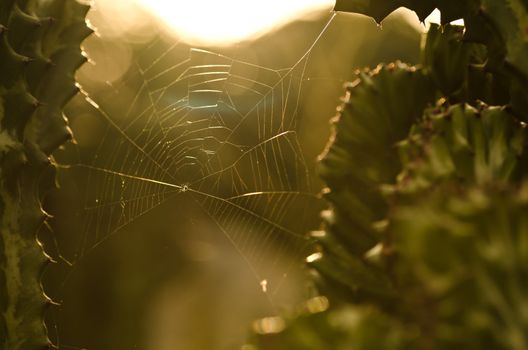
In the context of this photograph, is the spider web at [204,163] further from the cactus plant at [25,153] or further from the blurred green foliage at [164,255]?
the blurred green foliage at [164,255]

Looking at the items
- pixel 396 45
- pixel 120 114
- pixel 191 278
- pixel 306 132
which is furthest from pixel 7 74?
pixel 396 45

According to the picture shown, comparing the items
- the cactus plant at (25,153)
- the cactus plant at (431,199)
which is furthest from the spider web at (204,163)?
the cactus plant at (431,199)

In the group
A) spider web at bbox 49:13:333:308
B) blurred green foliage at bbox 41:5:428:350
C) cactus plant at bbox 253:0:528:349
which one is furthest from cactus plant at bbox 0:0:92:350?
blurred green foliage at bbox 41:5:428:350

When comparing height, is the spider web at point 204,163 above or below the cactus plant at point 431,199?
above

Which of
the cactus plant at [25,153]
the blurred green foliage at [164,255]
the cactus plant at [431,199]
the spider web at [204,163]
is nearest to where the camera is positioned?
the cactus plant at [431,199]

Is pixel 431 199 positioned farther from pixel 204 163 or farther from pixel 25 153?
pixel 204 163

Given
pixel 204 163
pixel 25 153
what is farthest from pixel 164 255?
pixel 25 153

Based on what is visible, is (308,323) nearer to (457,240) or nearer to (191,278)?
(457,240)
